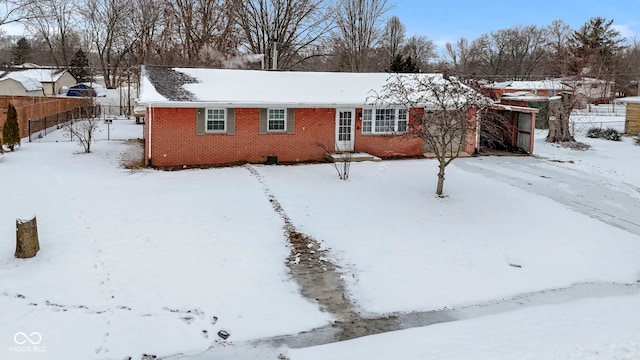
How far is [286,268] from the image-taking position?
9234 mm

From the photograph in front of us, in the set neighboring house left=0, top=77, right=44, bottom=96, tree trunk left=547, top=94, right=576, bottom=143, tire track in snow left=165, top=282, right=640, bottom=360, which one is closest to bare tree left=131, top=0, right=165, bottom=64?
neighboring house left=0, top=77, right=44, bottom=96

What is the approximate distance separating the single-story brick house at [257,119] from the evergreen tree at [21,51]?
70.9 meters

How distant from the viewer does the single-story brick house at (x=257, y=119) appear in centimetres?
1738

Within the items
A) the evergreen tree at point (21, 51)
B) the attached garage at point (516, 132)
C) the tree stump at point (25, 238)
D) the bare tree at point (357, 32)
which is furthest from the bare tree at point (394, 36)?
the evergreen tree at point (21, 51)

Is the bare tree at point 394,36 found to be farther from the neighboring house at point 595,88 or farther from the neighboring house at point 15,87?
the neighboring house at point 15,87

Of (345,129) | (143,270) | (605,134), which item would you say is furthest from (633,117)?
(143,270)

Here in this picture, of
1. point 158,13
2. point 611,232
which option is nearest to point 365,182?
point 611,232

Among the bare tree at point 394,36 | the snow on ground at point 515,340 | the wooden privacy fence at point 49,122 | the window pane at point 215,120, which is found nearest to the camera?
the snow on ground at point 515,340

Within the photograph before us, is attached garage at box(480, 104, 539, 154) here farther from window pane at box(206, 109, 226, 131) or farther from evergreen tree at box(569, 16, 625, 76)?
evergreen tree at box(569, 16, 625, 76)

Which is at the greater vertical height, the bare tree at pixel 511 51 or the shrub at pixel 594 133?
the bare tree at pixel 511 51

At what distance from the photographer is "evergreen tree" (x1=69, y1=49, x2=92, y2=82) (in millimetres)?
55775

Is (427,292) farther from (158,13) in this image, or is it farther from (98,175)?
(158,13)

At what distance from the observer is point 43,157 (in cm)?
1878

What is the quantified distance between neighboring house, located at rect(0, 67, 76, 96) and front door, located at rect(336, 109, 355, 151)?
3787 cm
